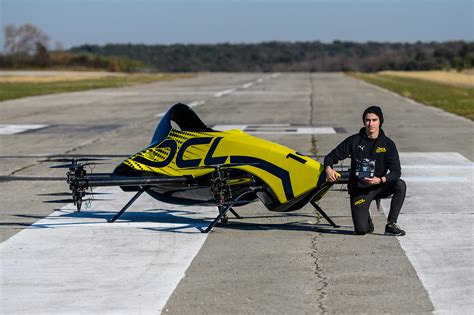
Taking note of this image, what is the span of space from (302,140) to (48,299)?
15183mm

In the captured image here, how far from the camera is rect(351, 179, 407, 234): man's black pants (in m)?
10.2

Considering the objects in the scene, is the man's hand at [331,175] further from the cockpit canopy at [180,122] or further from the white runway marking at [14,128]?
the white runway marking at [14,128]

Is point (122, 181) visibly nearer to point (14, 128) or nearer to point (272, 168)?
point (272, 168)

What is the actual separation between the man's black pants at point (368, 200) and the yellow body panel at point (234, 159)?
0.51 metres

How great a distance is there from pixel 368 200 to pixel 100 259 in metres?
2.85

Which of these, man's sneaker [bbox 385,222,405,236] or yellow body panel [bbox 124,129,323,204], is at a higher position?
yellow body panel [bbox 124,129,323,204]

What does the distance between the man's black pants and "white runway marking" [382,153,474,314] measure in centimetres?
36

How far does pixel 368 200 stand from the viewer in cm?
1016

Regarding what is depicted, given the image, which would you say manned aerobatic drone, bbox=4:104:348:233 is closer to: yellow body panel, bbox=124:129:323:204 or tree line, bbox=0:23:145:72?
yellow body panel, bbox=124:129:323:204

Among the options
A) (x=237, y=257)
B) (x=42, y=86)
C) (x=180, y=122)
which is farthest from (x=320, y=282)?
(x=42, y=86)

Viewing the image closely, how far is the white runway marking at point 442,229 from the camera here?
25.7 feet

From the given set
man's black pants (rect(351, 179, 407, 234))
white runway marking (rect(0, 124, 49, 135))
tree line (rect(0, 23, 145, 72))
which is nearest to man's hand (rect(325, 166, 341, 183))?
man's black pants (rect(351, 179, 407, 234))

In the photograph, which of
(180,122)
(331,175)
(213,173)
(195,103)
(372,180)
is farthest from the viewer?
(195,103)

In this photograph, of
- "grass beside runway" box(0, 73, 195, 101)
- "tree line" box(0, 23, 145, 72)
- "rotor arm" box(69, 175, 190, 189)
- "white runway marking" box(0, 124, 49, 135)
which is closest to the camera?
"rotor arm" box(69, 175, 190, 189)
